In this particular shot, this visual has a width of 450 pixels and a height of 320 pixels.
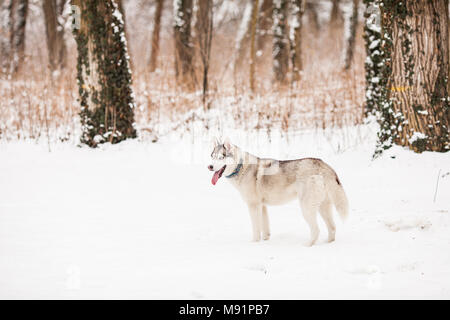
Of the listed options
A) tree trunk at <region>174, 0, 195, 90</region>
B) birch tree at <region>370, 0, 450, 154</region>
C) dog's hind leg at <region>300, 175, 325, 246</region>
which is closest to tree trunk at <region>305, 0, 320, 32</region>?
tree trunk at <region>174, 0, 195, 90</region>

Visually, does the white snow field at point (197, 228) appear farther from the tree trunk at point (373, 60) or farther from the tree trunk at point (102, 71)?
the tree trunk at point (373, 60)

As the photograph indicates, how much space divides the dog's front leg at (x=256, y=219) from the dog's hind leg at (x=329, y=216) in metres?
0.64

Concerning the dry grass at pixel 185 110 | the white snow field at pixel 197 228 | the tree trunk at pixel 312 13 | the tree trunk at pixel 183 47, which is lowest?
the white snow field at pixel 197 228

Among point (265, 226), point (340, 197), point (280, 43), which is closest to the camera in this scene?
point (340, 197)

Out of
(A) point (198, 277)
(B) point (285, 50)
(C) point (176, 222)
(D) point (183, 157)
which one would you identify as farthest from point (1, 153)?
(B) point (285, 50)

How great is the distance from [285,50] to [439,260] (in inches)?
499

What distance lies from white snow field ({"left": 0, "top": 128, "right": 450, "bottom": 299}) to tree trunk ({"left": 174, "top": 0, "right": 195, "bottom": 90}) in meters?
3.91

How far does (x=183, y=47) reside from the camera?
42.9 ft

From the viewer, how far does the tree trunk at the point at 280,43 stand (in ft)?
50.4

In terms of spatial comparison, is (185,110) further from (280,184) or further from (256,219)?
(280,184)

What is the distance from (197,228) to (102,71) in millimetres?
4200

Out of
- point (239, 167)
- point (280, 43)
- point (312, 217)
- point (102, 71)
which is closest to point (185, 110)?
point (102, 71)

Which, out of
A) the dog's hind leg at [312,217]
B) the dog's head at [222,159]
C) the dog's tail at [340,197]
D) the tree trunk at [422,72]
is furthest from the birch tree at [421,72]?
the dog's head at [222,159]
